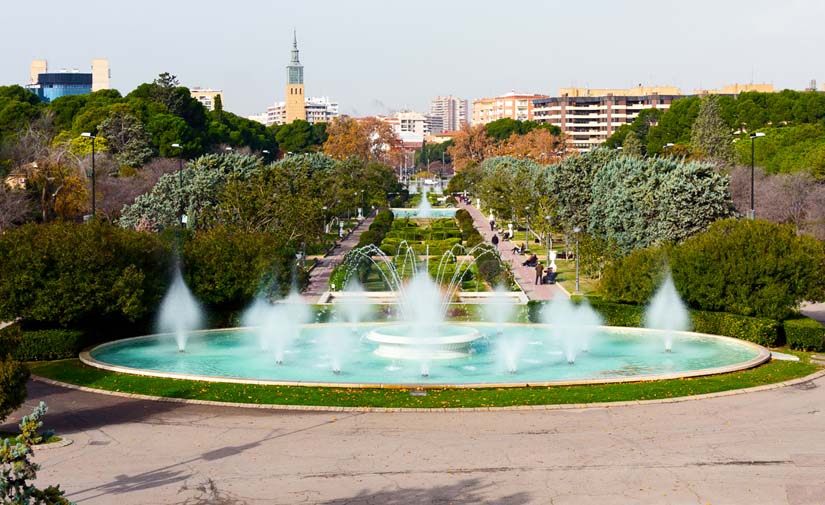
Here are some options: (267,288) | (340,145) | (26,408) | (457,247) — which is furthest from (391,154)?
(26,408)

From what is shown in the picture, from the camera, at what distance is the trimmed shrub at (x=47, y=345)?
80.5ft

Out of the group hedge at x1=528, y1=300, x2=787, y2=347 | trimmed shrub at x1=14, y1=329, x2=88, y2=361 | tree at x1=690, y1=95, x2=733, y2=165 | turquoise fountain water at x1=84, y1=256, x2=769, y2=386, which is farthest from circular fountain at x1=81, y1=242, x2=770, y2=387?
tree at x1=690, y1=95, x2=733, y2=165

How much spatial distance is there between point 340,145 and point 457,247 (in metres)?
72.0

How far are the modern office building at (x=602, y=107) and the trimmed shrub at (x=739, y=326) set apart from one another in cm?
13631

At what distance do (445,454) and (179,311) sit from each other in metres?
15.0

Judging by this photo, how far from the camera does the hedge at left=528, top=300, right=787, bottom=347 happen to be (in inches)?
1022

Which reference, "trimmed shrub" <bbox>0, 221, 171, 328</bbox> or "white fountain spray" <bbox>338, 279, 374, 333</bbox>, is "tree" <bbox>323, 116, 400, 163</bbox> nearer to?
"white fountain spray" <bbox>338, 279, 374, 333</bbox>

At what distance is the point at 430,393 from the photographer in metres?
20.3

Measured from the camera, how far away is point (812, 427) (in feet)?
57.7

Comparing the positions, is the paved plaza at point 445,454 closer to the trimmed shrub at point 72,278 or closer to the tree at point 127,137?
the trimmed shrub at point 72,278

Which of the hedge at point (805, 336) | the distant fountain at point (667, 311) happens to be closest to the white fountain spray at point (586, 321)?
the distant fountain at point (667, 311)

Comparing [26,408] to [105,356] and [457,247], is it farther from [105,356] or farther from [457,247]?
[457,247]

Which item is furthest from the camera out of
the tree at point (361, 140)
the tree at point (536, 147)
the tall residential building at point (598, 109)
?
the tall residential building at point (598, 109)

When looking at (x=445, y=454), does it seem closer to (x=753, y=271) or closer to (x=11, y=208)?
(x=753, y=271)
